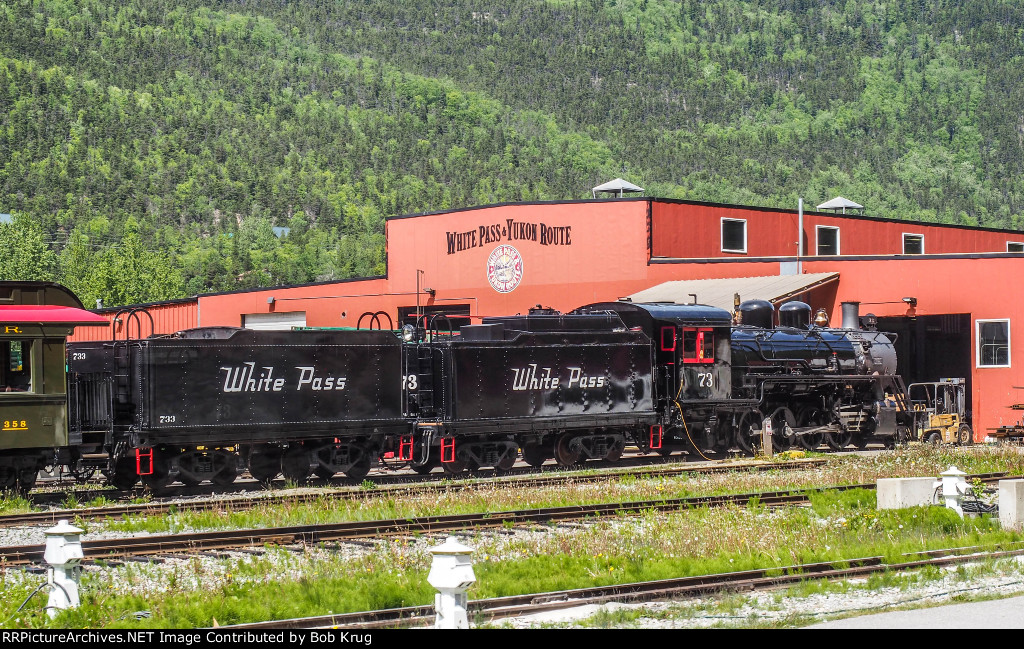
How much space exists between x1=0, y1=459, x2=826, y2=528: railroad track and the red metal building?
738 centimetres

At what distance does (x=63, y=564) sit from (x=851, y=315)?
24.7 meters

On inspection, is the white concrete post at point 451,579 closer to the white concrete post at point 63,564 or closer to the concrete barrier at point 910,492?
the white concrete post at point 63,564

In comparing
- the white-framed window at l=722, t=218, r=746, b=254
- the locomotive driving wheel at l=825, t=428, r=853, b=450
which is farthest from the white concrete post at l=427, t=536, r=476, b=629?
the white-framed window at l=722, t=218, r=746, b=254

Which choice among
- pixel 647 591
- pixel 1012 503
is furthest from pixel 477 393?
pixel 647 591

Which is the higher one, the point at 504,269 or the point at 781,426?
the point at 504,269

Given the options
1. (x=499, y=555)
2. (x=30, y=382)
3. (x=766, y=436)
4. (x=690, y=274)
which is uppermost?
(x=690, y=274)

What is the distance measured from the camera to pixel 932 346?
1298 inches

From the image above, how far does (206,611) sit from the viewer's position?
10312mm

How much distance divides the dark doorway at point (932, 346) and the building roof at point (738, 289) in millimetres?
2403

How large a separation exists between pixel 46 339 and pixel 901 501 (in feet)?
42.2

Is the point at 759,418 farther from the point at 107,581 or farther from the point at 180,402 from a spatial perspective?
the point at 107,581

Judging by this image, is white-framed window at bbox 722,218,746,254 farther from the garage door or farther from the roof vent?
the garage door

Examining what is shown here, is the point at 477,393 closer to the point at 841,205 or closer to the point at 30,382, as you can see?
the point at 30,382
